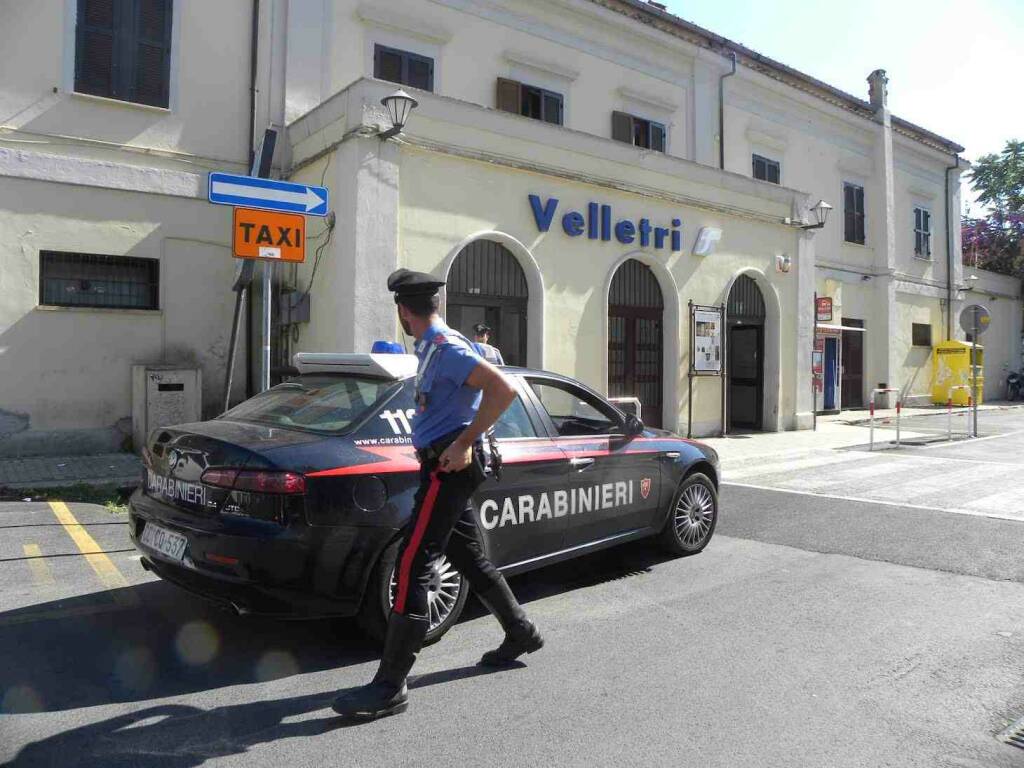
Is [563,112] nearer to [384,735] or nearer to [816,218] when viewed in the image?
[816,218]

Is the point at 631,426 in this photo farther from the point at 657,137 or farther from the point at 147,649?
the point at 657,137

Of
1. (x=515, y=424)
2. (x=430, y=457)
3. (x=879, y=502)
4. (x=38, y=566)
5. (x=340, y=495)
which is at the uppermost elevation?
(x=515, y=424)

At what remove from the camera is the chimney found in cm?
2166

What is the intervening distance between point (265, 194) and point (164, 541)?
10.6 feet

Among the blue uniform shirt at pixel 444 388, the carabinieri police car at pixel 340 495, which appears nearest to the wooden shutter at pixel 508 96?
the carabinieri police car at pixel 340 495

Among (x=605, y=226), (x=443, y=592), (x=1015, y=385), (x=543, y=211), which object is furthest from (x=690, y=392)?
(x=1015, y=385)

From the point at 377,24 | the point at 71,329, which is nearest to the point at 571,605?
the point at 71,329

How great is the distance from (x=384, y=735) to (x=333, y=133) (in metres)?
8.80

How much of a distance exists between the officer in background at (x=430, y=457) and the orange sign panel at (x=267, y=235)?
124 inches

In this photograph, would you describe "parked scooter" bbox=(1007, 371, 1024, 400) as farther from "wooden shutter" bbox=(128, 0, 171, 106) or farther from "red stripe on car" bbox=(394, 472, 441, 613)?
"red stripe on car" bbox=(394, 472, 441, 613)

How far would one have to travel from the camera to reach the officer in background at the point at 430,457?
3094 millimetres

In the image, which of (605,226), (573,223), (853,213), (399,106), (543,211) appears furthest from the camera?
(853,213)

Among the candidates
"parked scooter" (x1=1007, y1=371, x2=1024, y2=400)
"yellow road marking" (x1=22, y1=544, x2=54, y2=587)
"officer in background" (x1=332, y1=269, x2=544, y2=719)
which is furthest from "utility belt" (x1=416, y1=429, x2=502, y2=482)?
"parked scooter" (x1=1007, y1=371, x2=1024, y2=400)

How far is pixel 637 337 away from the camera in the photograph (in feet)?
43.8
